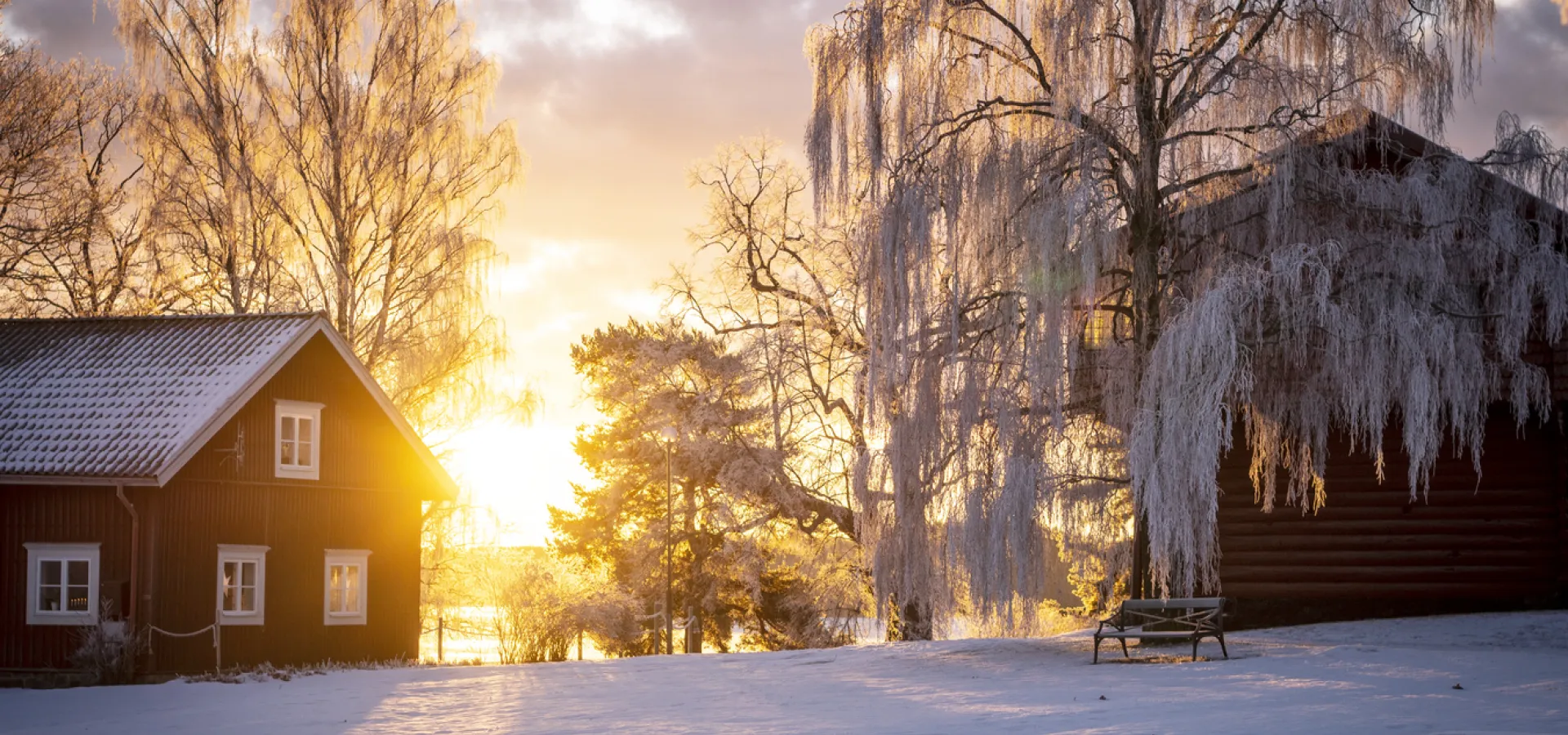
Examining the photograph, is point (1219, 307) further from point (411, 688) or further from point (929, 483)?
point (411, 688)

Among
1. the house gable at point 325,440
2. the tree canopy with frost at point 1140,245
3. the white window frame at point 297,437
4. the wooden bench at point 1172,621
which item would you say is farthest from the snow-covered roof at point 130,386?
the wooden bench at point 1172,621

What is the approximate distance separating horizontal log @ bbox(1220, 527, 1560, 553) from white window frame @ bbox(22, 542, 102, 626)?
16664 mm

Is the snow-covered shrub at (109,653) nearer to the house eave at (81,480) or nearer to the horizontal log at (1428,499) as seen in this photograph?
the house eave at (81,480)

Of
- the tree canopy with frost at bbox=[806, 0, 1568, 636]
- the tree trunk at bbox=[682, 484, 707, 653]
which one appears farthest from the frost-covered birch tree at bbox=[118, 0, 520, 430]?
the tree canopy with frost at bbox=[806, 0, 1568, 636]

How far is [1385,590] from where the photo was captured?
70.7 feet

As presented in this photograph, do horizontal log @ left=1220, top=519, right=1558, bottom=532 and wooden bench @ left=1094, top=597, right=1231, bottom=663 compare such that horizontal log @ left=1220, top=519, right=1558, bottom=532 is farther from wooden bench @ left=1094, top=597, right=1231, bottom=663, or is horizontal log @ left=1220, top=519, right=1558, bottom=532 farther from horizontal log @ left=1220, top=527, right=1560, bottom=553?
wooden bench @ left=1094, top=597, right=1231, bottom=663

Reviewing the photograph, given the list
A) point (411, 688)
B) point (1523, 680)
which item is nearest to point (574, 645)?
point (411, 688)

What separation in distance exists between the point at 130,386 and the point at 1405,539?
63.6ft

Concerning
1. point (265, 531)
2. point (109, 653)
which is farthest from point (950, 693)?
point (265, 531)

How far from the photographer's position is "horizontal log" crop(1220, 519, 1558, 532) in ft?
68.6

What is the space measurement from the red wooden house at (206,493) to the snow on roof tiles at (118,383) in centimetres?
4

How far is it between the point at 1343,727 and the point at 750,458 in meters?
20.4

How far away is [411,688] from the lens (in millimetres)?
17234

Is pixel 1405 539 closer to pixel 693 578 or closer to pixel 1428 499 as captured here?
pixel 1428 499
